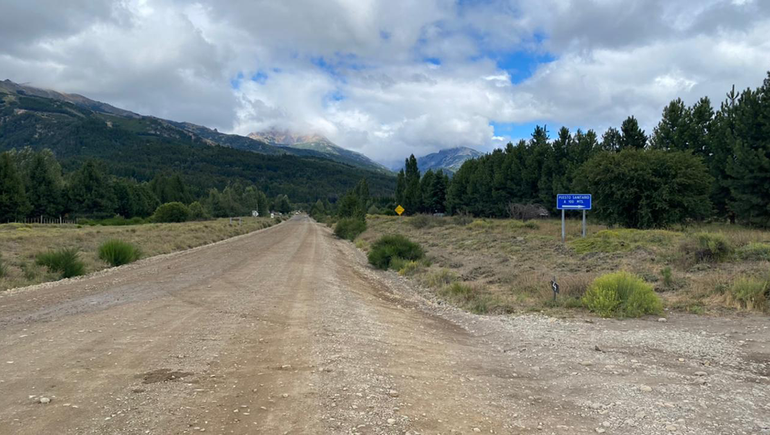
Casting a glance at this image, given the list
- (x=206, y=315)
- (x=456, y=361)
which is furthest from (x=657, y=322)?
(x=206, y=315)

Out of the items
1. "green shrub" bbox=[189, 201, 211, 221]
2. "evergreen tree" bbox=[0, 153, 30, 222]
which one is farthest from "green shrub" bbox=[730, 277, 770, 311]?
"green shrub" bbox=[189, 201, 211, 221]

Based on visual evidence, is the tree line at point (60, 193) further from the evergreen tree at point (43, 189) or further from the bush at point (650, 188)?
the bush at point (650, 188)

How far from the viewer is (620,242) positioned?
20875mm

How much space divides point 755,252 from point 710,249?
1369 mm

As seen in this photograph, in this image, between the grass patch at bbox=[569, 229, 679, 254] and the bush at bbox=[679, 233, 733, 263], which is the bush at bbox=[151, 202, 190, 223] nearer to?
the grass patch at bbox=[569, 229, 679, 254]

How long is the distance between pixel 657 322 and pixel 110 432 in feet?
32.7

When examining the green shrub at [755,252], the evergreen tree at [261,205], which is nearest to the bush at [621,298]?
the green shrub at [755,252]

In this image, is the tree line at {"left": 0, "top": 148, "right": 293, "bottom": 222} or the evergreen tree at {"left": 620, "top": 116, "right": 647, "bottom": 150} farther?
the tree line at {"left": 0, "top": 148, "right": 293, "bottom": 222}

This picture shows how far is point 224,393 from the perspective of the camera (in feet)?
16.9

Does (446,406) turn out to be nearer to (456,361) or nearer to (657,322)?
(456,361)

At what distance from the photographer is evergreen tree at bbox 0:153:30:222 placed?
6944 cm

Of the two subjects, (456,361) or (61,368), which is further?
(456,361)

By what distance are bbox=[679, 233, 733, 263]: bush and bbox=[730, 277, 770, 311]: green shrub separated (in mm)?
4503

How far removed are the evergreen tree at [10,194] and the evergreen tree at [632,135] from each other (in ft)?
288
